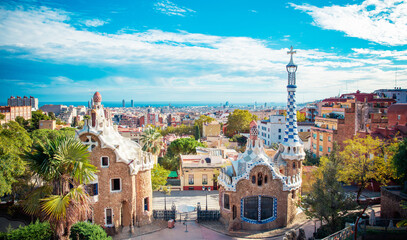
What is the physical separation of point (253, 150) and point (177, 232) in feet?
32.4

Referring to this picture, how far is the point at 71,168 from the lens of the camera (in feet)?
50.2

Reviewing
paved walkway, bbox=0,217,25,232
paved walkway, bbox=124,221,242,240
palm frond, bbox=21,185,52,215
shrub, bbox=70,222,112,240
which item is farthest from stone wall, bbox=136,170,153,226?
paved walkway, bbox=0,217,25,232

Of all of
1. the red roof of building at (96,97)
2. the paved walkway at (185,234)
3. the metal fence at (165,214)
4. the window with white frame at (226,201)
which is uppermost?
the red roof of building at (96,97)

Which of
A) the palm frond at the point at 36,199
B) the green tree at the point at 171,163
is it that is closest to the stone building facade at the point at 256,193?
the palm frond at the point at 36,199

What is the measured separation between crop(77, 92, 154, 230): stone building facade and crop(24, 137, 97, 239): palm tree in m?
7.83

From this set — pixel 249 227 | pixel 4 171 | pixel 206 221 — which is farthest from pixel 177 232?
pixel 4 171

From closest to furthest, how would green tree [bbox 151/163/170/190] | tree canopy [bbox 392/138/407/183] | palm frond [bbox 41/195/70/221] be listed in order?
palm frond [bbox 41/195/70/221] → tree canopy [bbox 392/138/407/183] → green tree [bbox 151/163/170/190]

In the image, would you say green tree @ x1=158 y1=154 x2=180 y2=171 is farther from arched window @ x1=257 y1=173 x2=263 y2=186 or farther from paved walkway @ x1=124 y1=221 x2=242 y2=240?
arched window @ x1=257 y1=173 x2=263 y2=186

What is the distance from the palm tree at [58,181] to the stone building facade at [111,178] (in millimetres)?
7833

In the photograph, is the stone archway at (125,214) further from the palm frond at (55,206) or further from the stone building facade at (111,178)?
the palm frond at (55,206)

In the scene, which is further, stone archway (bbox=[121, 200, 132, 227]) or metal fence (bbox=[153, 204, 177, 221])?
A: metal fence (bbox=[153, 204, 177, 221])

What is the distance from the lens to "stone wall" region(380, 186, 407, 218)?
22.3 metres

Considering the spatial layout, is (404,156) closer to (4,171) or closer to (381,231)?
(381,231)

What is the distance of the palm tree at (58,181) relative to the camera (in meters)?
14.4
